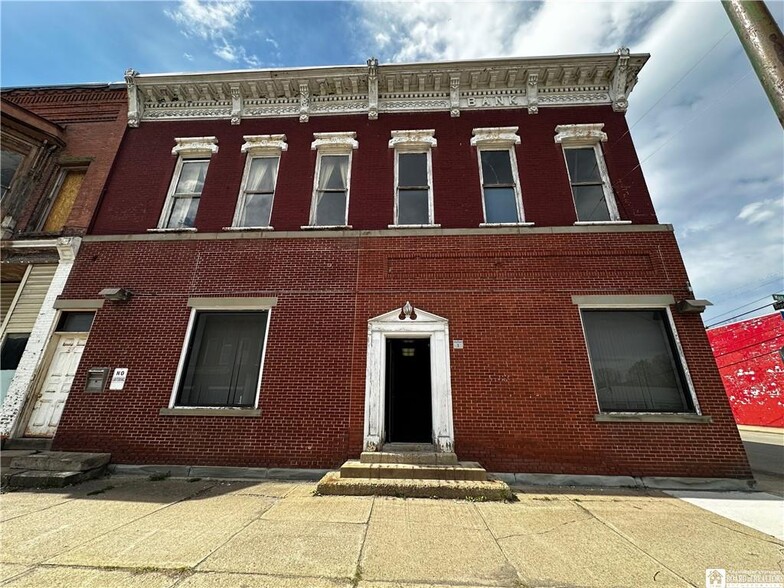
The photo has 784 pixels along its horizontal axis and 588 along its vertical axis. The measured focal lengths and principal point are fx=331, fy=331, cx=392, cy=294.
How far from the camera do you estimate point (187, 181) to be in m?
8.84

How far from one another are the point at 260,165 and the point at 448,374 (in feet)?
23.7

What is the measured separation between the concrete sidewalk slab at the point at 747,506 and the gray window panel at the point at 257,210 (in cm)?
979

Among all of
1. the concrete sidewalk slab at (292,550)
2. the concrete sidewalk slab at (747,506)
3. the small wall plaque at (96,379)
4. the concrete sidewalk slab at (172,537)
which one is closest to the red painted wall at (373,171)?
the small wall plaque at (96,379)

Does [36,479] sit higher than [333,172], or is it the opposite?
[333,172]

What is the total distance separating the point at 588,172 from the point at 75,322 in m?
12.8

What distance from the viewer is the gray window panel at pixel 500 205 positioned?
26.3 ft

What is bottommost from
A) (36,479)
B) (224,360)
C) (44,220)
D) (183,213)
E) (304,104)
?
(36,479)

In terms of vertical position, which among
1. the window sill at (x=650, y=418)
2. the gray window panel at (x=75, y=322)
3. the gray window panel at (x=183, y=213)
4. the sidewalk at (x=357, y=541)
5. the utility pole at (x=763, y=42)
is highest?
the gray window panel at (x=183, y=213)

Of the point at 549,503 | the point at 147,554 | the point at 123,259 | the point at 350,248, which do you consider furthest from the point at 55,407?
the point at 549,503

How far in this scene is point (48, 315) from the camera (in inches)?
295

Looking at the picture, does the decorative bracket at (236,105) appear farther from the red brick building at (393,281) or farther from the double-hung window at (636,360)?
the double-hung window at (636,360)

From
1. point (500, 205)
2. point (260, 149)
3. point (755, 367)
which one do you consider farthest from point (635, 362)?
point (755, 367)

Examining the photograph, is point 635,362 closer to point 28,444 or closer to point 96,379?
point 96,379

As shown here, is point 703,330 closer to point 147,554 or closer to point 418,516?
point 418,516
